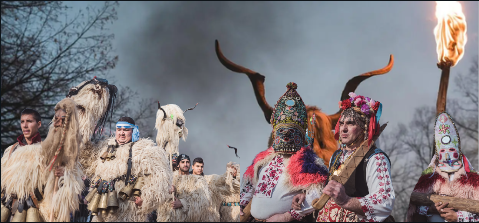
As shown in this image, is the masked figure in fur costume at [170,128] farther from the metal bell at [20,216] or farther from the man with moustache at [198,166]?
the metal bell at [20,216]

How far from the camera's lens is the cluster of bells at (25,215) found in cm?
490

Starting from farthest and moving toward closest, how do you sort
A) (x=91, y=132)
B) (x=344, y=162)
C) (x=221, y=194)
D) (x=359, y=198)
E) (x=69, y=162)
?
(x=221, y=194), (x=91, y=132), (x=69, y=162), (x=344, y=162), (x=359, y=198)

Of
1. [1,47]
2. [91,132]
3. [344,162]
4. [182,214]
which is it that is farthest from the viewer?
[1,47]

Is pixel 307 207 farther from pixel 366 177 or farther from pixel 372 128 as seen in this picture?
pixel 372 128

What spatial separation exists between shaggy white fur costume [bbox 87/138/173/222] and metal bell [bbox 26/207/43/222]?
3.17 feet

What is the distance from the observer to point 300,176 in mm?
4957

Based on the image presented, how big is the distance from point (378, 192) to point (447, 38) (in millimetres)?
3377

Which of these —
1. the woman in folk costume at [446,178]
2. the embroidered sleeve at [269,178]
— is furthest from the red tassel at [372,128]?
the woman in folk costume at [446,178]

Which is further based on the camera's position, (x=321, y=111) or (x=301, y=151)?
(x=321, y=111)

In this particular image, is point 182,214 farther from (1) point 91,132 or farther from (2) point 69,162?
(2) point 69,162

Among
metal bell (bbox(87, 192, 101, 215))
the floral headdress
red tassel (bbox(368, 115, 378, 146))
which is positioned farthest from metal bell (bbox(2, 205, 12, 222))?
red tassel (bbox(368, 115, 378, 146))

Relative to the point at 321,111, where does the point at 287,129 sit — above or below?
below

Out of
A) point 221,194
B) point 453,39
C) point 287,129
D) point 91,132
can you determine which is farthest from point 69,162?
point 453,39

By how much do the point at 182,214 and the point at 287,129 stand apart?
3.23 meters
